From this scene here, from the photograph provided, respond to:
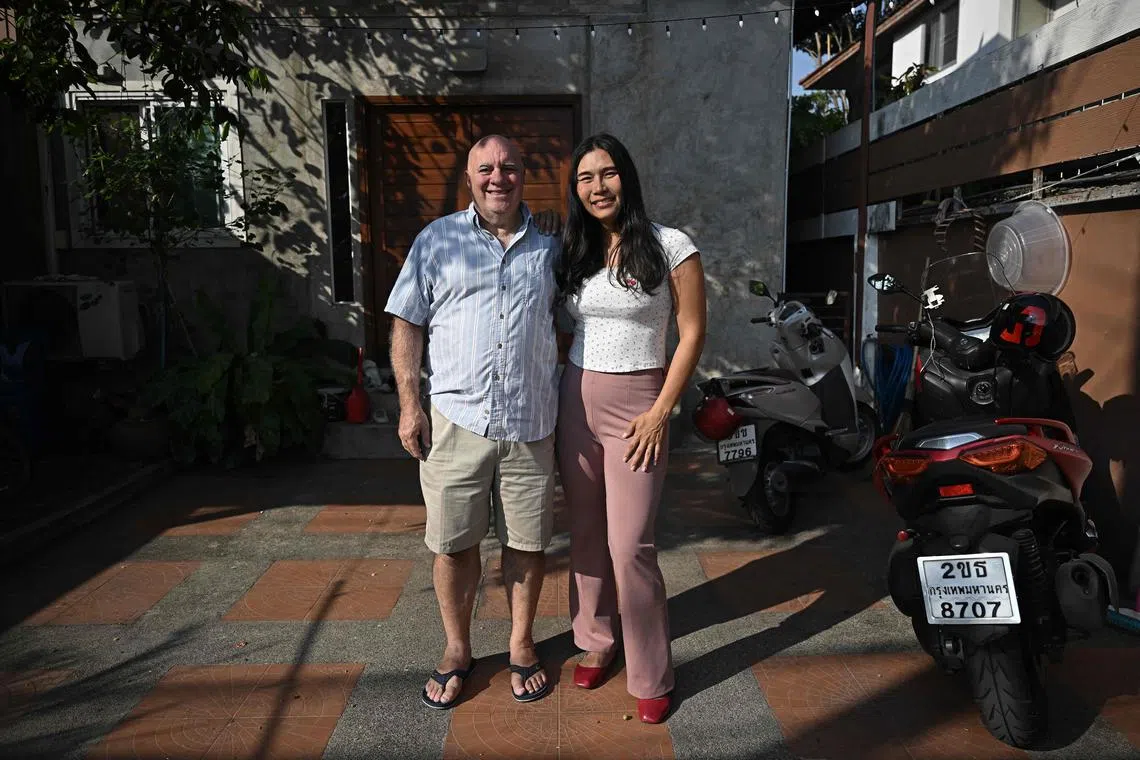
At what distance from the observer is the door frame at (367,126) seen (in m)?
7.25

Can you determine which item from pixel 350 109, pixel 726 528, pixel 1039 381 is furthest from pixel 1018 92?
pixel 350 109

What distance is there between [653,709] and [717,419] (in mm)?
2047

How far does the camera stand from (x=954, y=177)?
5805 mm

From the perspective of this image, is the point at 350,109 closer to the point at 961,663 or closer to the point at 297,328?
the point at 297,328

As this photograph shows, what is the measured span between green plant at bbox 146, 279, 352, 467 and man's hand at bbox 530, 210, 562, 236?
146 inches

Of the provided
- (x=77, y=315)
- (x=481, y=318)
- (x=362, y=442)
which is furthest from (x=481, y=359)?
(x=77, y=315)

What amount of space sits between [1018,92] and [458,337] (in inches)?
158

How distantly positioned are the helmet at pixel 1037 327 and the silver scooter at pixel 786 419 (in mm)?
1579

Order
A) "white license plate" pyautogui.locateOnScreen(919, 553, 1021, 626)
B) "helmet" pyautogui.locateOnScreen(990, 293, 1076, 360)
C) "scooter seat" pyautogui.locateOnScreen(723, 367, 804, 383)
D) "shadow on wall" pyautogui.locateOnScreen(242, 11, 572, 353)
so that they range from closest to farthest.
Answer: "white license plate" pyautogui.locateOnScreen(919, 553, 1021, 626), "helmet" pyautogui.locateOnScreen(990, 293, 1076, 360), "scooter seat" pyautogui.locateOnScreen(723, 367, 804, 383), "shadow on wall" pyautogui.locateOnScreen(242, 11, 572, 353)

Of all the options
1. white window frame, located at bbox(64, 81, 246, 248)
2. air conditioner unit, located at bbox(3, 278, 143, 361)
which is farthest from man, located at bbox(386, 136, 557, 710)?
white window frame, located at bbox(64, 81, 246, 248)

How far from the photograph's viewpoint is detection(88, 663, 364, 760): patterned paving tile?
2.81 m

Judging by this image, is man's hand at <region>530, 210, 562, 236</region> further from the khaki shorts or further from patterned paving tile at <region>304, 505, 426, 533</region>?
patterned paving tile at <region>304, 505, 426, 533</region>

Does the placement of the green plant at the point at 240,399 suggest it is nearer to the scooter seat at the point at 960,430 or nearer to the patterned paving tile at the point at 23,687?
the patterned paving tile at the point at 23,687

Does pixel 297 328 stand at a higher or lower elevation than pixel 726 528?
higher
